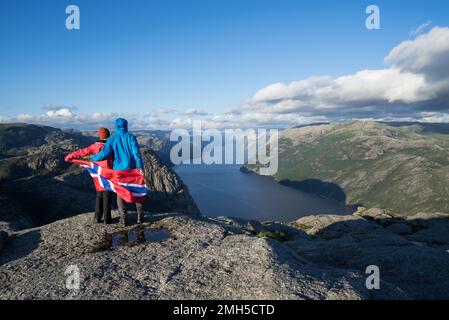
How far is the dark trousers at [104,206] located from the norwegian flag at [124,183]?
1.51 feet

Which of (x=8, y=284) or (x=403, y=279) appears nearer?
(x=8, y=284)

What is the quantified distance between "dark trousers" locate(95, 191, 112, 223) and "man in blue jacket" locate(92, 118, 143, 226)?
0.87 meters

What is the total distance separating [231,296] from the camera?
478 inches

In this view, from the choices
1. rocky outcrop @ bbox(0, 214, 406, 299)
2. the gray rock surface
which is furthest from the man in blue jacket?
the gray rock surface

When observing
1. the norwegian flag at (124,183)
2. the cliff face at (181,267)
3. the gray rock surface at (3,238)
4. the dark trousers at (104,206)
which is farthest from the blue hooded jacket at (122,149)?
the gray rock surface at (3,238)

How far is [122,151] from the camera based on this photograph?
18.8 meters

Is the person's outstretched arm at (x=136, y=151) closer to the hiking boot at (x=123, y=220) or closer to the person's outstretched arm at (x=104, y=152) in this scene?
the person's outstretched arm at (x=104, y=152)

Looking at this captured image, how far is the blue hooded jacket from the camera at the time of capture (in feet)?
60.4

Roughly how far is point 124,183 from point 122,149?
1.95 m

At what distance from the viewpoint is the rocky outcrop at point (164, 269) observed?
40.2 ft
